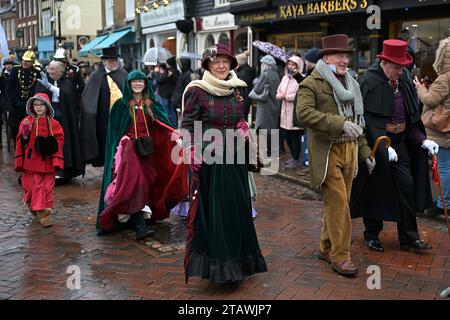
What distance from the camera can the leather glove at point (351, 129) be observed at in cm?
461

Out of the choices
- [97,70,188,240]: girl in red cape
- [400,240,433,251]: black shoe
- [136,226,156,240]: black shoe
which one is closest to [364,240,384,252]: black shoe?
[400,240,433,251]: black shoe

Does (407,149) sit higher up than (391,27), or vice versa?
(391,27)

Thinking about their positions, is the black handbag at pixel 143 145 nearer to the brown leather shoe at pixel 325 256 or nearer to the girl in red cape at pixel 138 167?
the girl in red cape at pixel 138 167

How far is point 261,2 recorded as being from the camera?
49.9 feet

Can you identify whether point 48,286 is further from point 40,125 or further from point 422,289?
point 422,289

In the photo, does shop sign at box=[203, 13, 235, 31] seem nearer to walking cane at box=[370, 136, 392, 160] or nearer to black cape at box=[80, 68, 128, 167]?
black cape at box=[80, 68, 128, 167]

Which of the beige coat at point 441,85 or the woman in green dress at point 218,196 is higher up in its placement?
the beige coat at point 441,85

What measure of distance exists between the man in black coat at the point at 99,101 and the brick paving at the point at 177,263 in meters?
1.46

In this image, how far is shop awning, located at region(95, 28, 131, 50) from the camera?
28.6m

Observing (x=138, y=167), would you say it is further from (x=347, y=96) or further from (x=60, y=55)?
(x=60, y=55)

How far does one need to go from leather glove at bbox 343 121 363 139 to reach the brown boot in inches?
145

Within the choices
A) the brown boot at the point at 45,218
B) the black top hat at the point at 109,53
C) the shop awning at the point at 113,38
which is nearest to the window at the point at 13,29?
the shop awning at the point at 113,38
